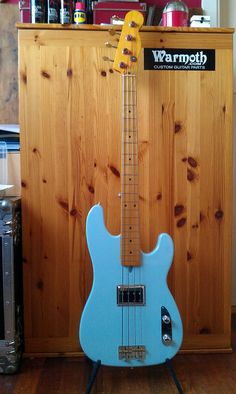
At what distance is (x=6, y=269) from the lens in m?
1.30

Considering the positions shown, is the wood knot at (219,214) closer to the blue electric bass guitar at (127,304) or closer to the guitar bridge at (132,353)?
the blue electric bass guitar at (127,304)

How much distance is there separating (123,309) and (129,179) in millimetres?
496

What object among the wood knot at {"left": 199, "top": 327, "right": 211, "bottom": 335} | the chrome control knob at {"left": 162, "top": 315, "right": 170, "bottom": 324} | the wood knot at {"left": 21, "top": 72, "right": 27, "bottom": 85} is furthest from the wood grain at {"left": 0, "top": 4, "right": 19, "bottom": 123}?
the wood knot at {"left": 199, "top": 327, "right": 211, "bottom": 335}

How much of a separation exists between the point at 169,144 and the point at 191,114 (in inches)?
6.5

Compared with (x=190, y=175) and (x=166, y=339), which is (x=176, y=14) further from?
(x=166, y=339)

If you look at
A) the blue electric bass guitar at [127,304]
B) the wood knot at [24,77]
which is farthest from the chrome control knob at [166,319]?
the wood knot at [24,77]

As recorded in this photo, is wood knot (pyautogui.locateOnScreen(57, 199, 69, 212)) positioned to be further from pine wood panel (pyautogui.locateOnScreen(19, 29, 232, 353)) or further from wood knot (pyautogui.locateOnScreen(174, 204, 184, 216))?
wood knot (pyautogui.locateOnScreen(174, 204, 184, 216))

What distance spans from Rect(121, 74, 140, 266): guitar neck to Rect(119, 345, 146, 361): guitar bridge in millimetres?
315

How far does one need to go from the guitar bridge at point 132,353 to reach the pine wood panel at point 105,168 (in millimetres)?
305

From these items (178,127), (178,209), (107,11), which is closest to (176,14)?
(107,11)

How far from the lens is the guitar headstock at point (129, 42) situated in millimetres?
1271

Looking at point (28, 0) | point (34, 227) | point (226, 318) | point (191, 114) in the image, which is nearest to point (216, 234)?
point (226, 318)

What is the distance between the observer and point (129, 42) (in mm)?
1271

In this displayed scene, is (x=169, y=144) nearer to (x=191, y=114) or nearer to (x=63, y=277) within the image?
(x=191, y=114)
